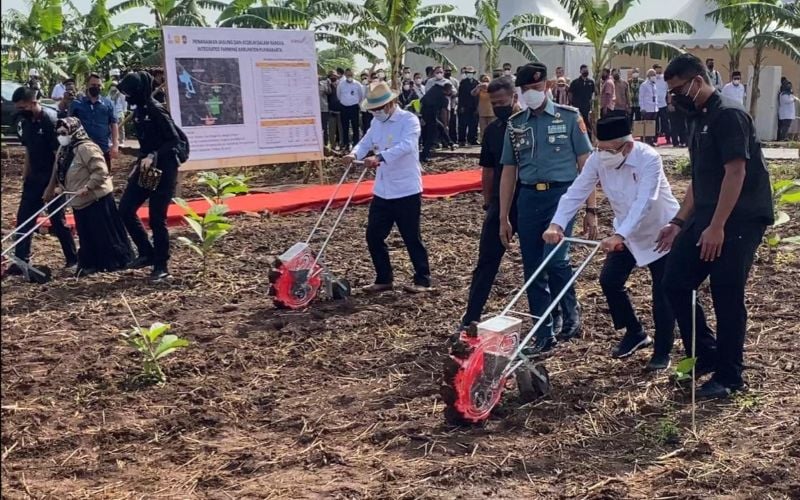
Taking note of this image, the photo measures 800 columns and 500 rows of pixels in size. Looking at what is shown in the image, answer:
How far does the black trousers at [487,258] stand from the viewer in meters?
6.25

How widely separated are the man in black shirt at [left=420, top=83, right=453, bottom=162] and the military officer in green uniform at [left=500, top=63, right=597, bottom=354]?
43.0 feet

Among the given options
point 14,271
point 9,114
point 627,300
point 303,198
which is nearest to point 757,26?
point 303,198

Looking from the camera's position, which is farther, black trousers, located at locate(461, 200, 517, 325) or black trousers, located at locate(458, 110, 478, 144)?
black trousers, located at locate(458, 110, 478, 144)

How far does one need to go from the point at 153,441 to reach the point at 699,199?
3089mm

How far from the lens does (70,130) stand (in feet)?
27.1

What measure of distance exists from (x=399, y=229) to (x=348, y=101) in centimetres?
1271

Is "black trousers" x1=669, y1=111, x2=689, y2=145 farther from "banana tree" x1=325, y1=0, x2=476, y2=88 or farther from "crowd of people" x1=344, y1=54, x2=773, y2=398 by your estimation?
"crowd of people" x1=344, y1=54, x2=773, y2=398

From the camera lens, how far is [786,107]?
79.2 feet

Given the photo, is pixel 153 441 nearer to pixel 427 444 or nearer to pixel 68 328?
pixel 427 444

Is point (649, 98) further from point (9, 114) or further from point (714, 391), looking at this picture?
point (714, 391)

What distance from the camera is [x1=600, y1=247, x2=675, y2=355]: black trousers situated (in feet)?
17.8

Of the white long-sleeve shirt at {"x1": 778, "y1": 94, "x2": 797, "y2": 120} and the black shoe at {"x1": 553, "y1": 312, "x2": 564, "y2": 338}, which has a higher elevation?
the white long-sleeve shirt at {"x1": 778, "y1": 94, "x2": 797, "y2": 120}

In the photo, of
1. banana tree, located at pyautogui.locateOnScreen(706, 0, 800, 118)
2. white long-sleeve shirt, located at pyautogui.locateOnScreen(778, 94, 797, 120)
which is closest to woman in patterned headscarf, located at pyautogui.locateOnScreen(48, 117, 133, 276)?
banana tree, located at pyautogui.locateOnScreen(706, 0, 800, 118)

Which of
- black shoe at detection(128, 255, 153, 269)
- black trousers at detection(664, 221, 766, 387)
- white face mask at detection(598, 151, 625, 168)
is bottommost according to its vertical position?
black shoe at detection(128, 255, 153, 269)
